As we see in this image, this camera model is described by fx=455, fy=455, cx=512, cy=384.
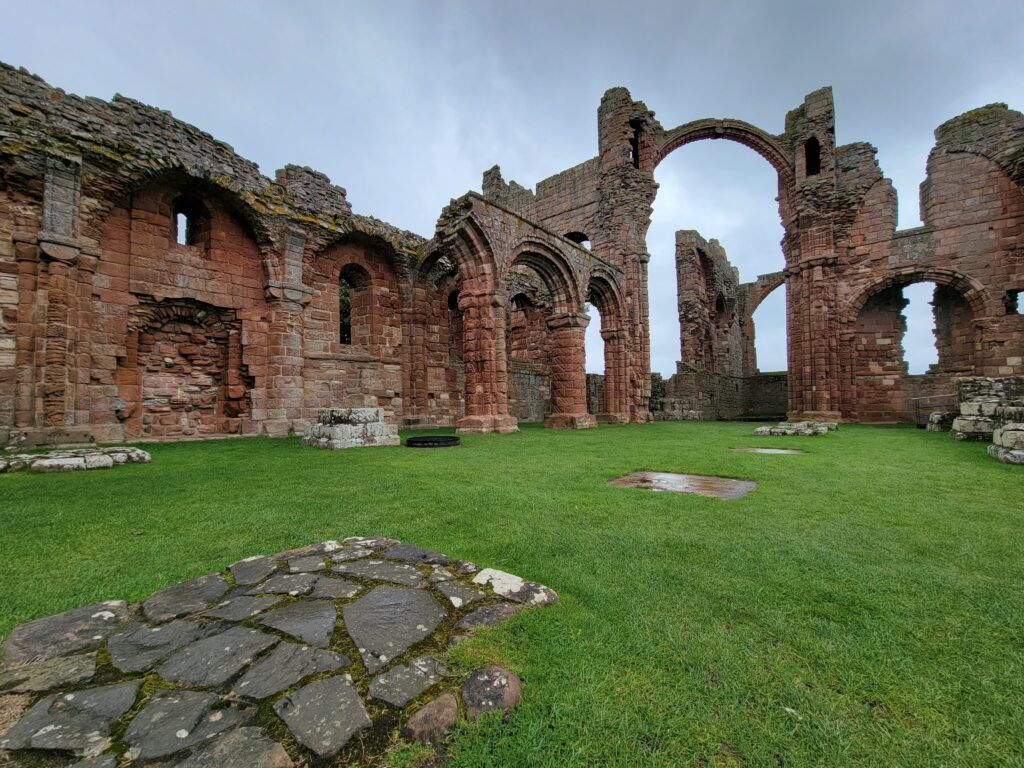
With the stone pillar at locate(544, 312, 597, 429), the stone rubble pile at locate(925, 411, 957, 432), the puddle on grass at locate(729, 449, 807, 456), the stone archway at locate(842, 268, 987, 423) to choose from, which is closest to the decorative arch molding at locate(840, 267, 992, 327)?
the stone archway at locate(842, 268, 987, 423)

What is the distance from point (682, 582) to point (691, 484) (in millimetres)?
2686

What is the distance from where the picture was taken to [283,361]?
11.1m

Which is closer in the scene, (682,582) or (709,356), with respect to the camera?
(682,582)

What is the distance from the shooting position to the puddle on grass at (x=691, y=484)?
4.26m

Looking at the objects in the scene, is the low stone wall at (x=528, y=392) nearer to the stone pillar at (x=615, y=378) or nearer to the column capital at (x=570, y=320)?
the stone pillar at (x=615, y=378)

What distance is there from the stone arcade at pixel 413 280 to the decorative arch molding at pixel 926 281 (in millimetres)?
69

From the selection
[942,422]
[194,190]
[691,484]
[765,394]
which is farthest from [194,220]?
[765,394]

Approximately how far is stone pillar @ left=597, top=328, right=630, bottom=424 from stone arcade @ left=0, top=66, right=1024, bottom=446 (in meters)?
0.08

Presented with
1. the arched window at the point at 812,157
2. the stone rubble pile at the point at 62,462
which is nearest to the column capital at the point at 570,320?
the arched window at the point at 812,157

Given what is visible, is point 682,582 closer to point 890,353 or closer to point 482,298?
point 482,298

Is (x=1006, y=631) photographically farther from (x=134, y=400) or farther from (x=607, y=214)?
(x=607, y=214)

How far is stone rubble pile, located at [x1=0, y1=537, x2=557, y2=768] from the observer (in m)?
1.16

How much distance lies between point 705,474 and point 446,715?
15.4 feet

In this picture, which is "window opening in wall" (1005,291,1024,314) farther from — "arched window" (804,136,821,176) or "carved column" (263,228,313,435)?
"carved column" (263,228,313,435)
